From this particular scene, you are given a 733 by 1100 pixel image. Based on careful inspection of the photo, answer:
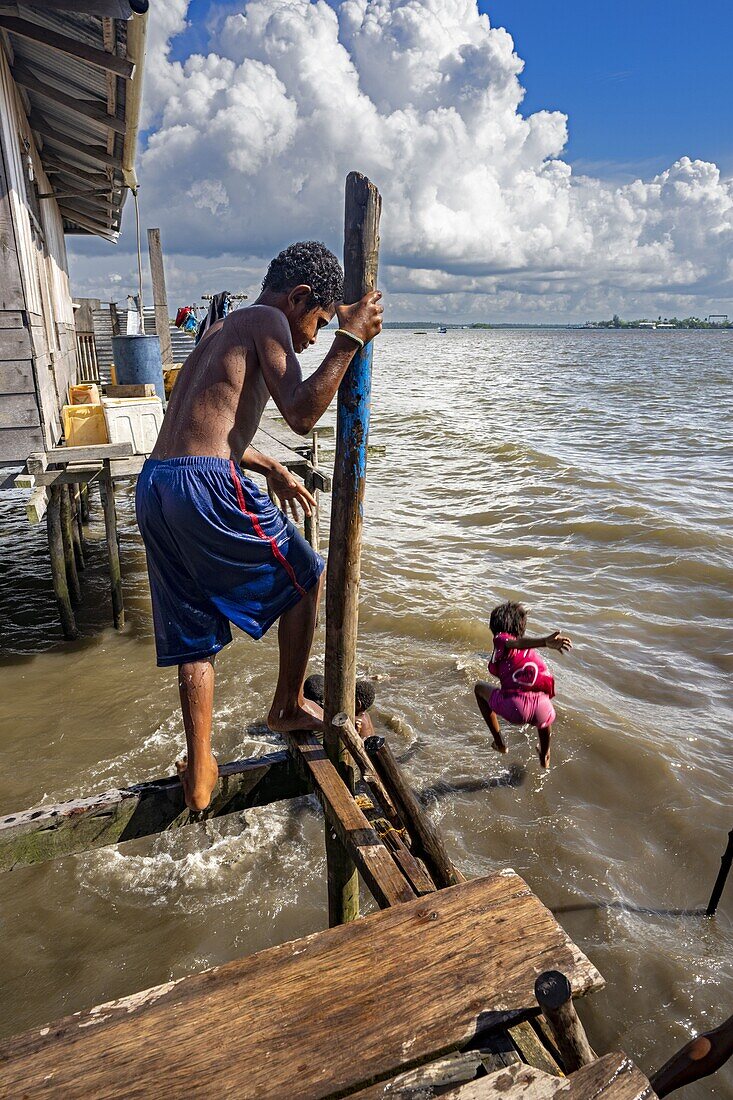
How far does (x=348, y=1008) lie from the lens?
71.2 inches

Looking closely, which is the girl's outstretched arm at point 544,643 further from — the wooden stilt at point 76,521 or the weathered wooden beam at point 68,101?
the weathered wooden beam at point 68,101

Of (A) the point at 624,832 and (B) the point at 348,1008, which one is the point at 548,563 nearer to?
(A) the point at 624,832

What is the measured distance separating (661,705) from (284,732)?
13.7ft

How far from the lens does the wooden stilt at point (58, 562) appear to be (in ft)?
23.5

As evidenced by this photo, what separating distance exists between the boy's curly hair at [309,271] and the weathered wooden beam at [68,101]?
21.6 ft

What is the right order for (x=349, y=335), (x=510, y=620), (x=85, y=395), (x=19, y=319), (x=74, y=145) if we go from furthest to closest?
(x=74, y=145) → (x=85, y=395) → (x=19, y=319) → (x=510, y=620) → (x=349, y=335)

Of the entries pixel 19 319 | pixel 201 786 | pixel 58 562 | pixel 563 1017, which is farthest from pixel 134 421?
pixel 563 1017

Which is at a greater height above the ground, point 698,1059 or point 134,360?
point 134,360

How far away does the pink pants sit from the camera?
458 cm

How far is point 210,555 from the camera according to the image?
266 centimetres

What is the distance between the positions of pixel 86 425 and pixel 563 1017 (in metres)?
6.79

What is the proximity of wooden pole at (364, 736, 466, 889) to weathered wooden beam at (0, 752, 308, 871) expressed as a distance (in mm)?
472

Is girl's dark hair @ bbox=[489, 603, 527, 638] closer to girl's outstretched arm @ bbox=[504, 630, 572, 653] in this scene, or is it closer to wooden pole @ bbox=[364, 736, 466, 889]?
girl's outstretched arm @ bbox=[504, 630, 572, 653]

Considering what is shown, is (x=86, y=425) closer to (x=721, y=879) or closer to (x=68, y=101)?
(x=68, y=101)
